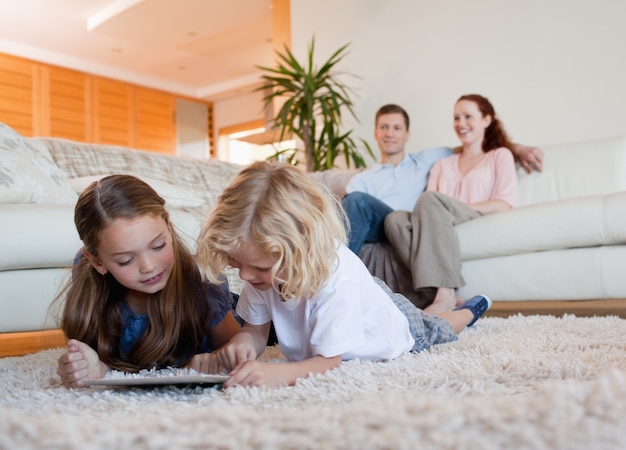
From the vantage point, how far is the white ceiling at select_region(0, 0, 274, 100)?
5.86 metres

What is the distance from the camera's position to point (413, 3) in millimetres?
4020

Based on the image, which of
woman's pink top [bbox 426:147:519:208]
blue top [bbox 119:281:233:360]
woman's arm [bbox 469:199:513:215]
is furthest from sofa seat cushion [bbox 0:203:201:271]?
woman's pink top [bbox 426:147:519:208]

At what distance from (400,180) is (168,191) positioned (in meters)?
1.14

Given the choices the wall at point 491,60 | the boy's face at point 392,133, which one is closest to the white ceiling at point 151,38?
the wall at point 491,60

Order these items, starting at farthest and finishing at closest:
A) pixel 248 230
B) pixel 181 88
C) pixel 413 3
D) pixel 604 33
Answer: pixel 181 88, pixel 413 3, pixel 604 33, pixel 248 230

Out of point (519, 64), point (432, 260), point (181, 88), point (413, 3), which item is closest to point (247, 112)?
point (181, 88)

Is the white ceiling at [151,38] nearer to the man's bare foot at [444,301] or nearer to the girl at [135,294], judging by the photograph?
the man's bare foot at [444,301]

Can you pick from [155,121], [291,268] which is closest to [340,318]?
[291,268]

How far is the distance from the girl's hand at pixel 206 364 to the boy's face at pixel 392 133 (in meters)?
2.21

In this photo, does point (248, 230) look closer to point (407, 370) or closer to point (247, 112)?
point (407, 370)

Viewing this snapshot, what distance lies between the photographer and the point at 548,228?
2.20 meters

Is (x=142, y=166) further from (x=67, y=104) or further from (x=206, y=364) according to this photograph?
(x=67, y=104)

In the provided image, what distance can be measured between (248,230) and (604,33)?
294cm

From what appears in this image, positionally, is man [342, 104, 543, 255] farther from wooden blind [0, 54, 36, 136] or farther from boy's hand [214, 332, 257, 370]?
wooden blind [0, 54, 36, 136]
